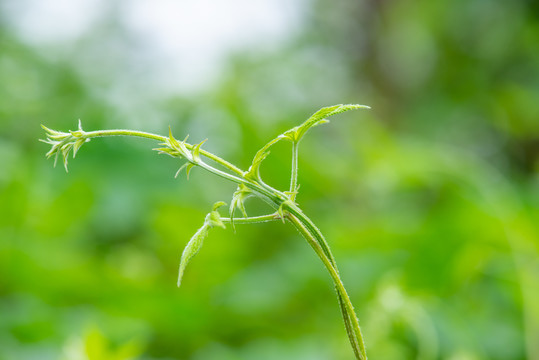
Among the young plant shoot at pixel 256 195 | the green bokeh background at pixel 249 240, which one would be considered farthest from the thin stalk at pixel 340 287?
the green bokeh background at pixel 249 240

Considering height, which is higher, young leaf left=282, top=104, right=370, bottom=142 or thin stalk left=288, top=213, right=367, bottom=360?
young leaf left=282, top=104, right=370, bottom=142

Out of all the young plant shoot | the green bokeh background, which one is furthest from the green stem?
the green bokeh background

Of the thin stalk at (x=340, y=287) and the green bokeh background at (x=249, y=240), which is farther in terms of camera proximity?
the green bokeh background at (x=249, y=240)

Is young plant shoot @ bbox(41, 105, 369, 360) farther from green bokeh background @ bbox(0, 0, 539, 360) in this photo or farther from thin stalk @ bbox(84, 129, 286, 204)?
green bokeh background @ bbox(0, 0, 539, 360)

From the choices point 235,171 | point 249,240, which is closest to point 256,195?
point 235,171

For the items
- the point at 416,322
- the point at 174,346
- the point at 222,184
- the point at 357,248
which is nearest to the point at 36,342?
the point at 174,346

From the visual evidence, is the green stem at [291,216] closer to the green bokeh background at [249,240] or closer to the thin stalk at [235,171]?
the thin stalk at [235,171]

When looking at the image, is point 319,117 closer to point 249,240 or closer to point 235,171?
point 235,171

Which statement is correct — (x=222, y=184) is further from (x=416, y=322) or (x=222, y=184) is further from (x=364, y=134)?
(x=416, y=322)
